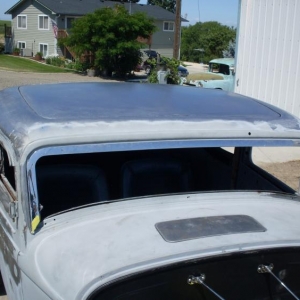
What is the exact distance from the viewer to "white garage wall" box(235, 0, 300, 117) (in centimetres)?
1005

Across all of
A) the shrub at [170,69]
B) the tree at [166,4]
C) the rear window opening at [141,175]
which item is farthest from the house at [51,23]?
the rear window opening at [141,175]

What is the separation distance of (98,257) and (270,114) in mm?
1580

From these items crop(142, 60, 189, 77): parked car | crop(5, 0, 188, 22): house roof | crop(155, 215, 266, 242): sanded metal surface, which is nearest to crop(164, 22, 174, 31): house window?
crop(5, 0, 188, 22): house roof

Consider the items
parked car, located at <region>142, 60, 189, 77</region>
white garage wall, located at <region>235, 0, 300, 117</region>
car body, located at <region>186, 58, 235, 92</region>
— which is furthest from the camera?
parked car, located at <region>142, 60, 189, 77</region>

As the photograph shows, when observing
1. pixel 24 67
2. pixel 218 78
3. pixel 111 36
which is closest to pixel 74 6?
pixel 24 67

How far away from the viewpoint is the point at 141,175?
11.4ft

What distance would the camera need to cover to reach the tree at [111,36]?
2820 centimetres

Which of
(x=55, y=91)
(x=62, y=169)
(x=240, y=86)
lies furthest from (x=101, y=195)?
(x=240, y=86)

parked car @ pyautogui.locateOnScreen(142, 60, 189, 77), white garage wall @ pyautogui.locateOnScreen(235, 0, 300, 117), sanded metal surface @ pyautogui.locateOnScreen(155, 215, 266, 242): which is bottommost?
parked car @ pyautogui.locateOnScreen(142, 60, 189, 77)

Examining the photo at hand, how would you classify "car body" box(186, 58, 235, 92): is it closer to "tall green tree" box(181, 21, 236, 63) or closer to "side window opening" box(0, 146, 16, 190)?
"side window opening" box(0, 146, 16, 190)

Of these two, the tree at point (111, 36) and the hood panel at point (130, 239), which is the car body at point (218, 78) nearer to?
the tree at point (111, 36)

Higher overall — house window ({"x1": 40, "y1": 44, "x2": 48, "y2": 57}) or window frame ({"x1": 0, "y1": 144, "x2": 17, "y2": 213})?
window frame ({"x1": 0, "y1": 144, "x2": 17, "y2": 213})

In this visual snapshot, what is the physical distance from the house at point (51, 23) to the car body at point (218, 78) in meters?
21.2

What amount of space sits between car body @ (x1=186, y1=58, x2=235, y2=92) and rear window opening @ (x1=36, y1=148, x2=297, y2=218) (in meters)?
11.9
